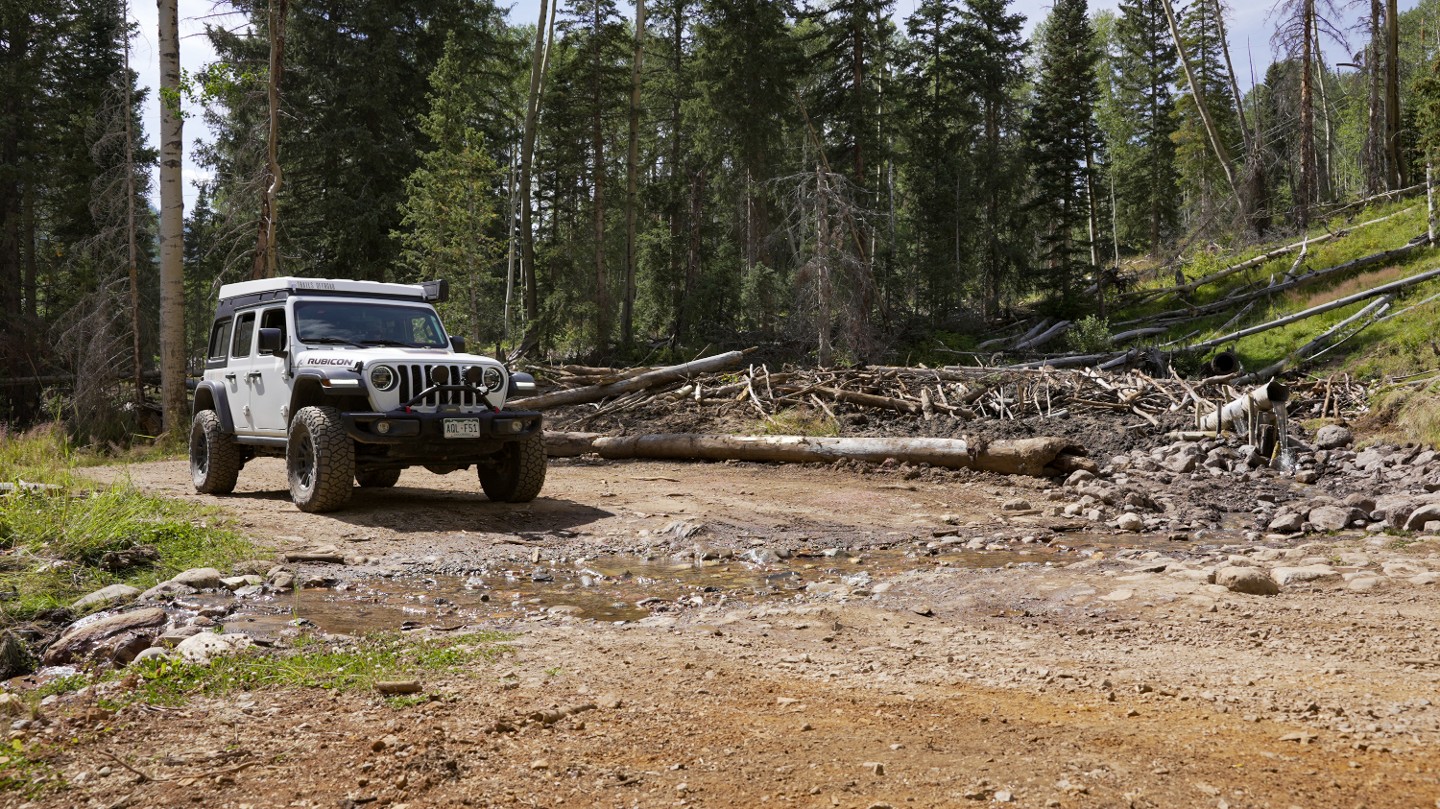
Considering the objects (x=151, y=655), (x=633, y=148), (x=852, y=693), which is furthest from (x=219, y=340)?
(x=633, y=148)

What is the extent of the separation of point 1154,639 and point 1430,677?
130 cm

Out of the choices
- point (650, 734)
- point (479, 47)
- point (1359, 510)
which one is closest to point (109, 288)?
point (479, 47)

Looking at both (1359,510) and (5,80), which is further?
(5,80)

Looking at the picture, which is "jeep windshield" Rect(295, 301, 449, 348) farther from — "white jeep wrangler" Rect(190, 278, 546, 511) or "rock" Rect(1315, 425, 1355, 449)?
"rock" Rect(1315, 425, 1355, 449)

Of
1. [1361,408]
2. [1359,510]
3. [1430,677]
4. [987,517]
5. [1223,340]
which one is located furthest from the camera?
[1223,340]

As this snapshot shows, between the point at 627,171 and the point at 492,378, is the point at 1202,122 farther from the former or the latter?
the point at 492,378

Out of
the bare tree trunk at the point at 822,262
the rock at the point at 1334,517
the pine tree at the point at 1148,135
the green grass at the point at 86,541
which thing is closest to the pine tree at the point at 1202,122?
the pine tree at the point at 1148,135

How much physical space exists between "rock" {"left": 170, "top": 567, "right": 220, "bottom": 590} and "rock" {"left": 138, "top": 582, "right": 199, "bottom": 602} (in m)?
0.07

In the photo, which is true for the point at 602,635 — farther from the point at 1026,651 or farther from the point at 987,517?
the point at 987,517

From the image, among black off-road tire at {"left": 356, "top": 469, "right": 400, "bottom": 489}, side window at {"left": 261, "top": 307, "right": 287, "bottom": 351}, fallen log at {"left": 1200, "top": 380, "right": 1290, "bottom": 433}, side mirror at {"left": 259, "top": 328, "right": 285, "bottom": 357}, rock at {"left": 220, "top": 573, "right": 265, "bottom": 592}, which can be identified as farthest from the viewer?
fallen log at {"left": 1200, "top": 380, "right": 1290, "bottom": 433}

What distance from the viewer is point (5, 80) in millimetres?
28688

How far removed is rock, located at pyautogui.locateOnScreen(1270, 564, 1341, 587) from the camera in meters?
6.59

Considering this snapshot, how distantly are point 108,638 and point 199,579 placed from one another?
1.56 meters

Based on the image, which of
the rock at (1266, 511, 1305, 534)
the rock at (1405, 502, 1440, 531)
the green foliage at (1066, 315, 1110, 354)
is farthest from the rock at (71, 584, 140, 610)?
the green foliage at (1066, 315, 1110, 354)
